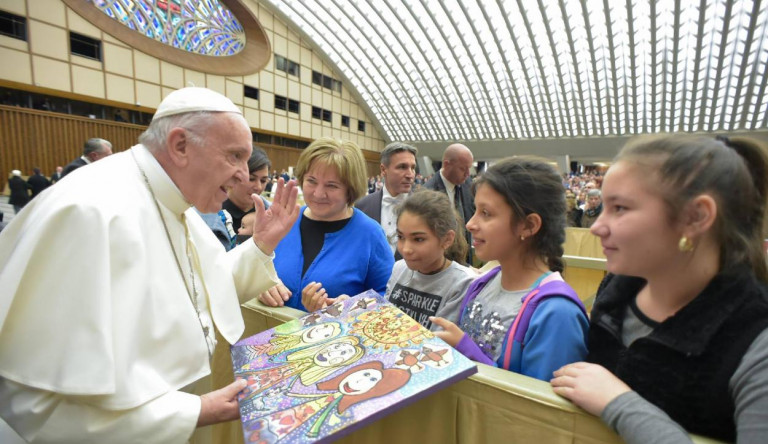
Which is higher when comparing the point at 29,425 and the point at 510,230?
the point at 510,230

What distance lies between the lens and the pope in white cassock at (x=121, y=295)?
3.41ft

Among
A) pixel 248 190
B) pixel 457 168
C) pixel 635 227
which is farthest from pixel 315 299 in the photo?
pixel 457 168

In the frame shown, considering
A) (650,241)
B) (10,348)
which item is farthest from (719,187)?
(10,348)

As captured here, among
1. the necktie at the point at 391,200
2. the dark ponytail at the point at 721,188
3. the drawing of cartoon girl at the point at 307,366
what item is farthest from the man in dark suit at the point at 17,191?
the dark ponytail at the point at 721,188

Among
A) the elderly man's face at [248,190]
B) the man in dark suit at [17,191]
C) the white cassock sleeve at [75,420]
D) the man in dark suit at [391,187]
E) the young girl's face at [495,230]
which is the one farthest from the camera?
the man in dark suit at [17,191]

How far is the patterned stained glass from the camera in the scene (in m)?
16.2

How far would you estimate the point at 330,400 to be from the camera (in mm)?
968

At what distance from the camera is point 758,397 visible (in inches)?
28.3

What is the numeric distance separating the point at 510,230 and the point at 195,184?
127 centimetres

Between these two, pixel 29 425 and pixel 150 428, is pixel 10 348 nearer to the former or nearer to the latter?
pixel 29 425

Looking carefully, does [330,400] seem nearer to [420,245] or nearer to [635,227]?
[635,227]

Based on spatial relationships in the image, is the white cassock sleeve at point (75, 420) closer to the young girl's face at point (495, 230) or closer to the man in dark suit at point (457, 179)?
the young girl's face at point (495, 230)

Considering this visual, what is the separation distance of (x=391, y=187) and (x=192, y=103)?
8.74 feet

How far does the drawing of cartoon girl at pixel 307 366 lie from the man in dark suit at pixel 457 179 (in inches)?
117
